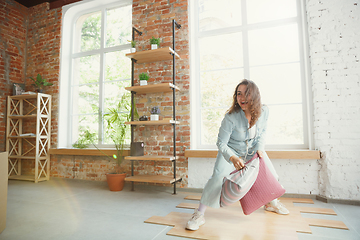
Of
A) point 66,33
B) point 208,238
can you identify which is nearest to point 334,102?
point 208,238

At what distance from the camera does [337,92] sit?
2924 millimetres

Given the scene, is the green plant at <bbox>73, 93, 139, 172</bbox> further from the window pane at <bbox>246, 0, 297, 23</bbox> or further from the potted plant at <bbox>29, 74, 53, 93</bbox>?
the window pane at <bbox>246, 0, 297, 23</bbox>

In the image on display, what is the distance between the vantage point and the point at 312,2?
312cm

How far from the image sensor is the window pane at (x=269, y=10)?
3547 mm

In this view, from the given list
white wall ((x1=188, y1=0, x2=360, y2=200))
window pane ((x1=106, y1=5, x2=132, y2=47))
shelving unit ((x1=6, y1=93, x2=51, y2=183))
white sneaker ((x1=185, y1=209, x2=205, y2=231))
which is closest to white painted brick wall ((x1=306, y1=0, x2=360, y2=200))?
white wall ((x1=188, y1=0, x2=360, y2=200))

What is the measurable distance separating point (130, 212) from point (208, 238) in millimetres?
1061

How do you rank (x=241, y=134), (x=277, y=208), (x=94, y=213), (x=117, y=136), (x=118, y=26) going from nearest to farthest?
1. (x=241, y=134)
2. (x=277, y=208)
3. (x=94, y=213)
4. (x=117, y=136)
5. (x=118, y=26)

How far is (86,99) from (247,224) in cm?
393

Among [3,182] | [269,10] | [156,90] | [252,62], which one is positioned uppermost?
[269,10]

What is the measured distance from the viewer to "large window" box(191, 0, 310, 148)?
3396 millimetres

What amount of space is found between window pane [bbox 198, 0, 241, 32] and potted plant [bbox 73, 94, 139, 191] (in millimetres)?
1872

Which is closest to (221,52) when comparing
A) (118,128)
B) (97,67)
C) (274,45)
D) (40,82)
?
(274,45)

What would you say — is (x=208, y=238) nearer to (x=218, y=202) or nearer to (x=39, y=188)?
(x=218, y=202)

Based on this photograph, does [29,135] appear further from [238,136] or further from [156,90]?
[238,136]
